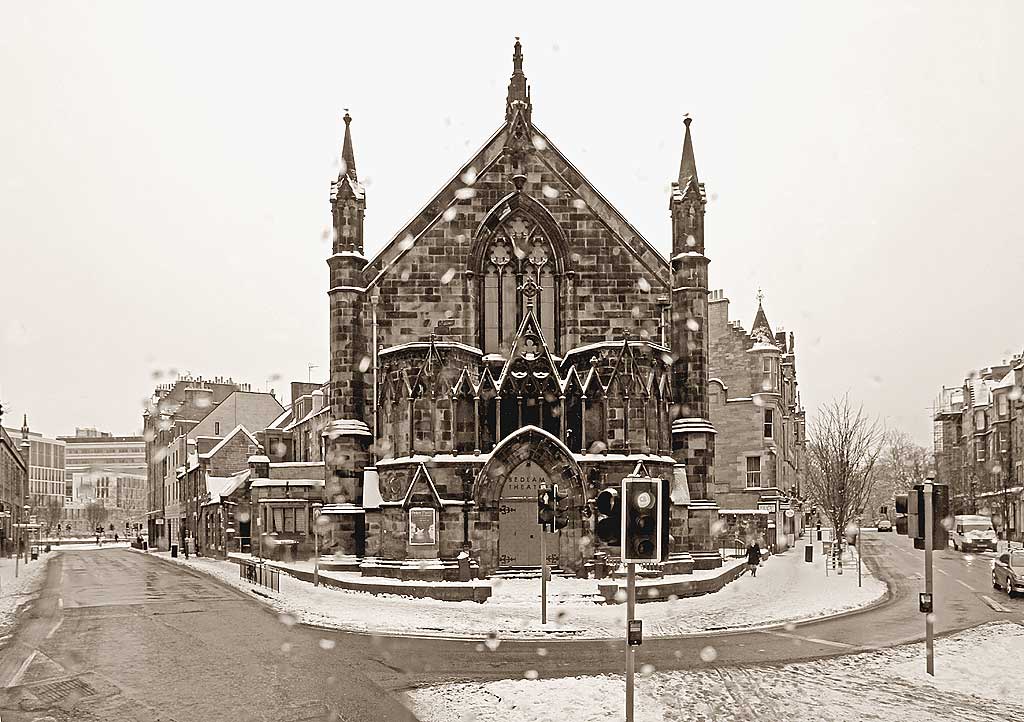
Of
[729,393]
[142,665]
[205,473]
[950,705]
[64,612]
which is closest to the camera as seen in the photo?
[950,705]

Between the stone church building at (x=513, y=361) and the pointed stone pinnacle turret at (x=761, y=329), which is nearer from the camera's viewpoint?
the stone church building at (x=513, y=361)

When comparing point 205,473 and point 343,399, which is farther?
point 205,473

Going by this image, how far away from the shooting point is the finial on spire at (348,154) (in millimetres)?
36000

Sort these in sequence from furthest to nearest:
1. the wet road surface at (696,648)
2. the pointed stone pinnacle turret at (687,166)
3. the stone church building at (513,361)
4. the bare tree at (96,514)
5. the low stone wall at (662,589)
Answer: the bare tree at (96,514) → the pointed stone pinnacle turret at (687,166) → the stone church building at (513,361) → the low stone wall at (662,589) → the wet road surface at (696,648)

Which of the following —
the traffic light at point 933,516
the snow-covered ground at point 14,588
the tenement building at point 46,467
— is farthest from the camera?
the tenement building at point 46,467

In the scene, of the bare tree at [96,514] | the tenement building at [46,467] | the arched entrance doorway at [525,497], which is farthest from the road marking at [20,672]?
the tenement building at [46,467]

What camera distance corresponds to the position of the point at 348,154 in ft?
120

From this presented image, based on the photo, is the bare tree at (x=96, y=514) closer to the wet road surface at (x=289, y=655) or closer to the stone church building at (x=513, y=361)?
the stone church building at (x=513, y=361)

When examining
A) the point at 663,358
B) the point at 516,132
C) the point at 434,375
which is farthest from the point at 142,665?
the point at 516,132

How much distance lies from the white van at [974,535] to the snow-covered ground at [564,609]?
1059 inches

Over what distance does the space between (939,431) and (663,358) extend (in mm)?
107946

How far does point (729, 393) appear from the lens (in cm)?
5575

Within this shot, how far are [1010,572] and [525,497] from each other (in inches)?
548

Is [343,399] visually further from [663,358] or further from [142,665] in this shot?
[142,665]
